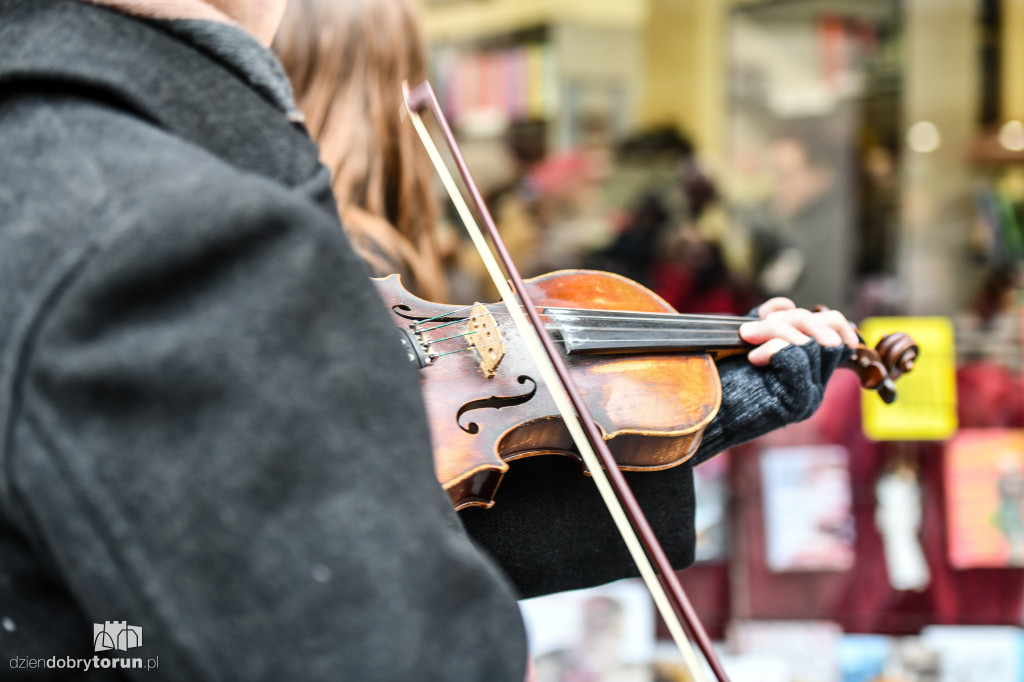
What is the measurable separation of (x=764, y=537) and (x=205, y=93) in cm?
219

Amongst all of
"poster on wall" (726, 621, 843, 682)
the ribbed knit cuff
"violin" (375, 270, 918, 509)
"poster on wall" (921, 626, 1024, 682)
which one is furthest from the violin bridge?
"poster on wall" (921, 626, 1024, 682)

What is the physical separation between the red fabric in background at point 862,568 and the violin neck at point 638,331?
148 cm

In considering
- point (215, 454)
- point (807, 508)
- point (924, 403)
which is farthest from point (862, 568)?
point (215, 454)

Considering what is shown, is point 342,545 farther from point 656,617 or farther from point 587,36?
point 587,36

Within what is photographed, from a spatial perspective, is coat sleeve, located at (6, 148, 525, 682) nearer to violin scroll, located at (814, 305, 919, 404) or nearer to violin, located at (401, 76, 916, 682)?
violin, located at (401, 76, 916, 682)

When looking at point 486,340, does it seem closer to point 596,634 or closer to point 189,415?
Result: point 189,415

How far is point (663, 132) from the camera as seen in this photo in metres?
3.52

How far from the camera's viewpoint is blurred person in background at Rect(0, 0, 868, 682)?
0.52 m

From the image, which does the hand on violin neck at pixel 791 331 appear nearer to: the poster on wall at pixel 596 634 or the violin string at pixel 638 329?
the violin string at pixel 638 329

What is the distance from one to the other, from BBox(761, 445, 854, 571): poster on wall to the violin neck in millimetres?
1542

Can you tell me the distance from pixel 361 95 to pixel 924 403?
5.66 feet

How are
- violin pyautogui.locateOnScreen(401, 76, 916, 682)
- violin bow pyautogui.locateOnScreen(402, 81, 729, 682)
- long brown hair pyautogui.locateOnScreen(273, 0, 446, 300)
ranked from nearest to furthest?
violin bow pyautogui.locateOnScreen(402, 81, 729, 682)
violin pyautogui.locateOnScreen(401, 76, 916, 682)
long brown hair pyautogui.locateOnScreen(273, 0, 446, 300)

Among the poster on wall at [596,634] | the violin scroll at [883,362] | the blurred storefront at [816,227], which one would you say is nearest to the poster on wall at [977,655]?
the blurred storefront at [816,227]

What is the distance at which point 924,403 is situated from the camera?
2.40 metres
